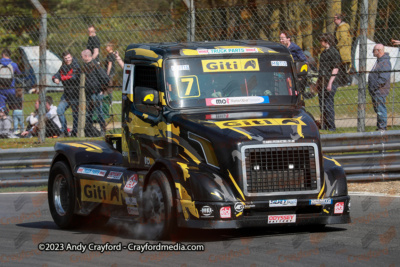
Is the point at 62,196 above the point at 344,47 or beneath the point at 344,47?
beneath

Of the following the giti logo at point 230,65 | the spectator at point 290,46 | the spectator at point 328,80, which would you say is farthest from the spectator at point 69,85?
the giti logo at point 230,65

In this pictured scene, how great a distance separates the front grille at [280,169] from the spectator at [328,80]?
234 inches

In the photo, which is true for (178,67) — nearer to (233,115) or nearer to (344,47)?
(233,115)

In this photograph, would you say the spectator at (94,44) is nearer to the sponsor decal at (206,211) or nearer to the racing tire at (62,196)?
the racing tire at (62,196)

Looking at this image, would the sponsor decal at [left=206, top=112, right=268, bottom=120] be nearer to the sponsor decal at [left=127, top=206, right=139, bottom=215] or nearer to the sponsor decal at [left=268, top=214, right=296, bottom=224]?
the sponsor decal at [left=268, top=214, right=296, bottom=224]

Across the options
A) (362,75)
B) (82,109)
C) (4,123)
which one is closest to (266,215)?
(362,75)

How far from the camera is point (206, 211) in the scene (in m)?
7.79

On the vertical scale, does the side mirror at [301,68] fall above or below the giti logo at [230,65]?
below

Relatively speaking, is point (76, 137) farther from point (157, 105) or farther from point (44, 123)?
point (157, 105)

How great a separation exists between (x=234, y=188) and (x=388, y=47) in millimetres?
7546

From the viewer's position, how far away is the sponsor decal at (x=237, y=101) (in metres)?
8.80

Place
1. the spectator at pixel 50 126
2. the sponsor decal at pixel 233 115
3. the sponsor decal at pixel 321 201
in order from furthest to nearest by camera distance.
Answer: the spectator at pixel 50 126
the sponsor decal at pixel 233 115
the sponsor decal at pixel 321 201

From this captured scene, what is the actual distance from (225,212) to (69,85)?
29.0 feet

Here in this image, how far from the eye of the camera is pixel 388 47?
14.4 m
